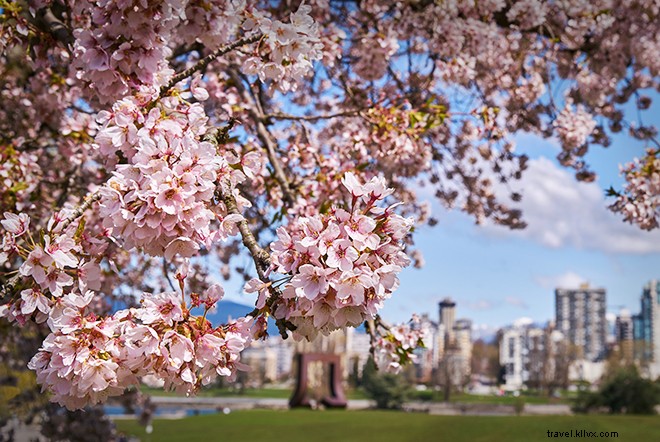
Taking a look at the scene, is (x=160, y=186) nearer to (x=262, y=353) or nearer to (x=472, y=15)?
(x=472, y=15)

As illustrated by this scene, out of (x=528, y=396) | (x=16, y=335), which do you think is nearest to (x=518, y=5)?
(x=16, y=335)

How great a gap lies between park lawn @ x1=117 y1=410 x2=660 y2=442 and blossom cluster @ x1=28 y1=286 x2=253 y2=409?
579 inches

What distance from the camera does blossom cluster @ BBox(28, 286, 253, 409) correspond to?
160 cm

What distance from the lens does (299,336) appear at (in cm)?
168

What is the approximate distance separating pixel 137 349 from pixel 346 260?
55 centimetres

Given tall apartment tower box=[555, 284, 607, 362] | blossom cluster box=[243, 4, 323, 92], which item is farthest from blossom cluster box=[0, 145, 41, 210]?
tall apartment tower box=[555, 284, 607, 362]

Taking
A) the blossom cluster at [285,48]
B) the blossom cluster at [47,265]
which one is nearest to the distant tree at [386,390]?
the blossom cluster at [285,48]

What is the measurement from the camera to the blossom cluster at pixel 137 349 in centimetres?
160

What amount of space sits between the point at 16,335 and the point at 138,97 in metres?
4.06

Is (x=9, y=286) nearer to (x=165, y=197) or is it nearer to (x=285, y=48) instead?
(x=165, y=197)

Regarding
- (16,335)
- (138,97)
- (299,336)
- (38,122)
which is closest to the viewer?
(299,336)

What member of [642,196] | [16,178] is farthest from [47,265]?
[642,196]

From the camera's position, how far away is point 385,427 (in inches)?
777

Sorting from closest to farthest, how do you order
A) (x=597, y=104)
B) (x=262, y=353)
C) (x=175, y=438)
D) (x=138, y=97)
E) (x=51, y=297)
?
(x=51, y=297) → (x=138, y=97) → (x=597, y=104) → (x=175, y=438) → (x=262, y=353)
